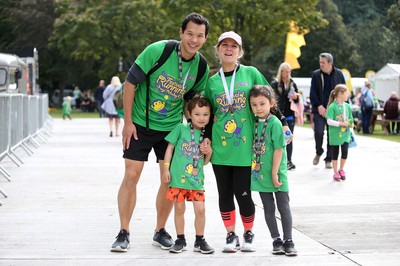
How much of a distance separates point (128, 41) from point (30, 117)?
35.2m

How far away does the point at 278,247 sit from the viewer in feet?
22.4

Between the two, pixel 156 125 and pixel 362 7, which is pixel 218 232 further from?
pixel 362 7

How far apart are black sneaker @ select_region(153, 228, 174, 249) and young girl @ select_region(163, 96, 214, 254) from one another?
0.17m

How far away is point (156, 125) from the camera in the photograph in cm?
694

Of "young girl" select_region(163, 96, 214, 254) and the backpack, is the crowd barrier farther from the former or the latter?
the backpack

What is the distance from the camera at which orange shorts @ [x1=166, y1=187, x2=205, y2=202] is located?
683 cm

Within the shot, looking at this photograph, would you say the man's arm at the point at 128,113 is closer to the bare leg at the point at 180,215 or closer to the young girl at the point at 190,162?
the young girl at the point at 190,162

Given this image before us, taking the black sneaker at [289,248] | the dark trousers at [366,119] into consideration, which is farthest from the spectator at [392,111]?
the black sneaker at [289,248]

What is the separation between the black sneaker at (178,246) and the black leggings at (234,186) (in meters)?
0.42

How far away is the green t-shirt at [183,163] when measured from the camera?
6.77 m

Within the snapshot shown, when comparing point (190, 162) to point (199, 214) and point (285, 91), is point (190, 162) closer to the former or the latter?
point (199, 214)

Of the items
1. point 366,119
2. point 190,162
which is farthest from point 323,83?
point 366,119

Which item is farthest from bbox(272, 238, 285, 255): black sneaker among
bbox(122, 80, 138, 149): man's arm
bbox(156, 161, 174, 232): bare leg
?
bbox(122, 80, 138, 149): man's arm

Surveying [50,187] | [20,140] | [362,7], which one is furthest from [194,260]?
[362,7]
